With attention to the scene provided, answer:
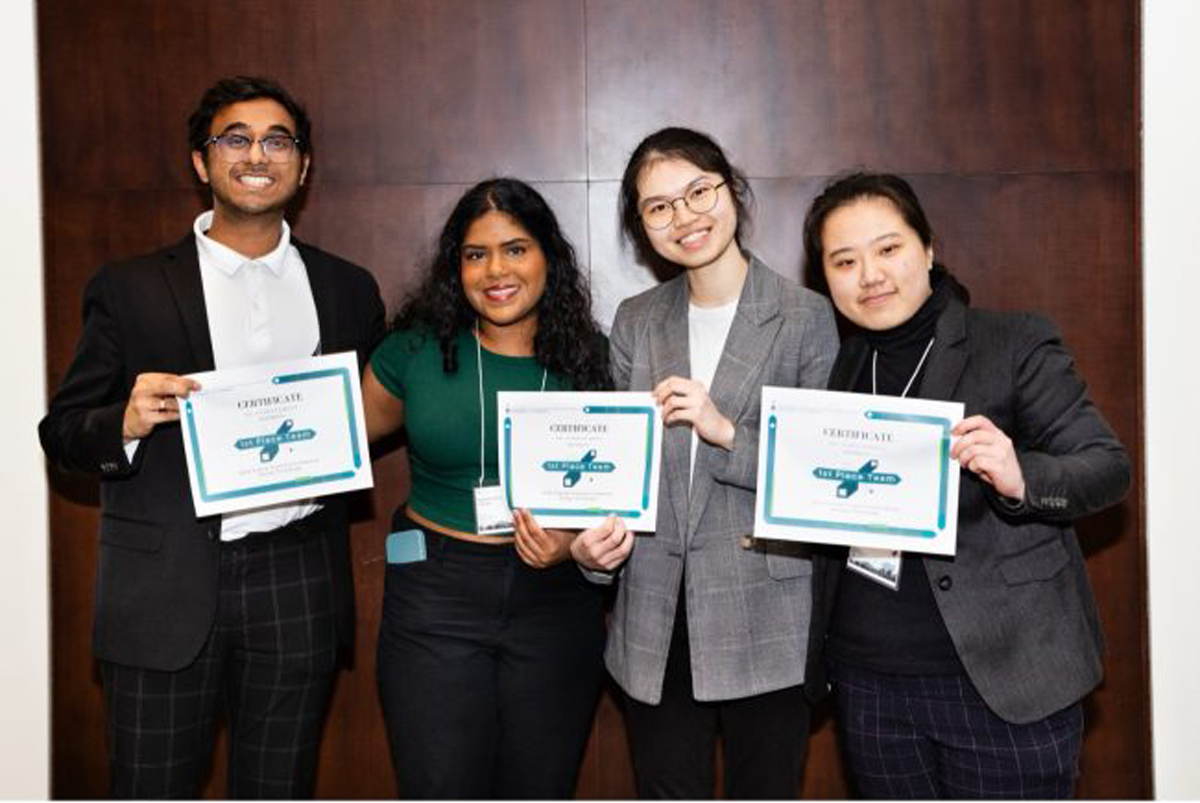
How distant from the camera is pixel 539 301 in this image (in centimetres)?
236

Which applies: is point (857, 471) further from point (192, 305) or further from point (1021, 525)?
point (192, 305)

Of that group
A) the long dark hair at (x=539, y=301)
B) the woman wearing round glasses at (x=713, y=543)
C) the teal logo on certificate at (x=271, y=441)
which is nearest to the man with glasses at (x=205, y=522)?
the teal logo on certificate at (x=271, y=441)

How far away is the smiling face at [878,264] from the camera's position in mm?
1917

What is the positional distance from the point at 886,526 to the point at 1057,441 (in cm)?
36

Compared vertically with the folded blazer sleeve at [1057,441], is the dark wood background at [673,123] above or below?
above

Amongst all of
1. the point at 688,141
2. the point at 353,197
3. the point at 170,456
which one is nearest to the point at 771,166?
the point at 688,141

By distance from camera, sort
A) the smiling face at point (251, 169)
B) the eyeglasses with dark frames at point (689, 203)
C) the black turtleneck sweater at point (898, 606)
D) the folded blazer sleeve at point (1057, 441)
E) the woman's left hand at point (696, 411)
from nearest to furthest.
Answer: the folded blazer sleeve at point (1057, 441) < the black turtleneck sweater at point (898, 606) < the woman's left hand at point (696, 411) < the eyeglasses with dark frames at point (689, 203) < the smiling face at point (251, 169)

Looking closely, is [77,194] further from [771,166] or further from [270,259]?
[771,166]

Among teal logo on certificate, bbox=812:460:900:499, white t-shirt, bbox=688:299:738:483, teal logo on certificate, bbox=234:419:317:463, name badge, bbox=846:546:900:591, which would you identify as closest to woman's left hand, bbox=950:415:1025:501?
teal logo on certificate, bbox=812:460:900:499

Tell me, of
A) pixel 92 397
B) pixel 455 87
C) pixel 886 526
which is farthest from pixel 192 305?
pixel 886 526

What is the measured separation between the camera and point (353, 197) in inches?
114

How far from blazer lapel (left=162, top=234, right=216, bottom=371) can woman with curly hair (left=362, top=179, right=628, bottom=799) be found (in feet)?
1.28

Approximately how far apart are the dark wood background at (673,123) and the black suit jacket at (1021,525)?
106 centimetres

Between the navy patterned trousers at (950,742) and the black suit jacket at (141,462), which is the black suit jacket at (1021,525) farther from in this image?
the black suit jacket at (141,462)
